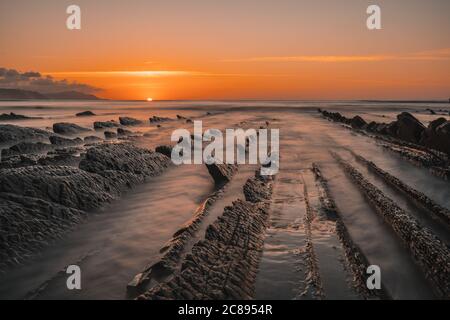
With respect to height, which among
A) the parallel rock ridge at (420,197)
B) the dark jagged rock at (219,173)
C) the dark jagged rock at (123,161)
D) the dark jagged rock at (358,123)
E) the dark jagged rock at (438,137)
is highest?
the dark jagged rock at (358,123)

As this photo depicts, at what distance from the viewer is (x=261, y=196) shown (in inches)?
252

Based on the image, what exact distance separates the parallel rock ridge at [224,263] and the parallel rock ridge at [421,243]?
173 centimetres

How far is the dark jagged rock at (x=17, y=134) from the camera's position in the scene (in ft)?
45.4

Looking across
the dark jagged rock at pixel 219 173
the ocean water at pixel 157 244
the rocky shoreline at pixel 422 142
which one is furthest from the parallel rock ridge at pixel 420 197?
the dark jagged rock at pixel 219 173

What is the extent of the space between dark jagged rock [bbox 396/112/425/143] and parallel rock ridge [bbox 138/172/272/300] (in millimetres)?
11369

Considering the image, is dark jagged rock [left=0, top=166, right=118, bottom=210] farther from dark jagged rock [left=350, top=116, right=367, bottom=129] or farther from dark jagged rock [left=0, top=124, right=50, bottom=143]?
dark jagged rock [left=350, top=116, right=367, bottom=129]

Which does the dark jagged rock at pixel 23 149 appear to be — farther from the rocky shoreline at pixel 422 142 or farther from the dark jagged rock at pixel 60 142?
the rocky shoreline at pixel 422 142

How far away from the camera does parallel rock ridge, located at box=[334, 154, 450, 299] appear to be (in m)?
3.40

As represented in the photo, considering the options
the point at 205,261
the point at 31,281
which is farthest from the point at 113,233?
the point at 205,261

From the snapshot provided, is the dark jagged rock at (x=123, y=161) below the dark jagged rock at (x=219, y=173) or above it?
above

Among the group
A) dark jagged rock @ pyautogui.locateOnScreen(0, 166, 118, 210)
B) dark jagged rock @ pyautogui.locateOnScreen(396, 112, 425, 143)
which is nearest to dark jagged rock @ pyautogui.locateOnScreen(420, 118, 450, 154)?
dark jagged rock @ pyautogui.locateOnScreen(396, 112, 425, 143)

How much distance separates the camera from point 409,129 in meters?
14.6
